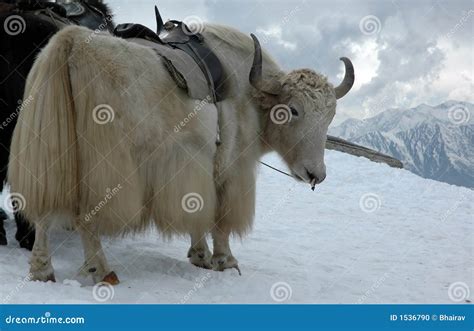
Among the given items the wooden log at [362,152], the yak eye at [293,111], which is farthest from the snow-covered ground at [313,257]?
the wooden log at [362,152]

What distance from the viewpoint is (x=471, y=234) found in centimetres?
726

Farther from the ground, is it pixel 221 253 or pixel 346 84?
pixel 346 84

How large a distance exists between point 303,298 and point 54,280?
1610 mm

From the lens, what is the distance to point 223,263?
450 centimetres

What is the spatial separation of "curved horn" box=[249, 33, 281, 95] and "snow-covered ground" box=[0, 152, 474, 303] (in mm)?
1406

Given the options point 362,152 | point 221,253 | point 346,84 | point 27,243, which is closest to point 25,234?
point 27,243

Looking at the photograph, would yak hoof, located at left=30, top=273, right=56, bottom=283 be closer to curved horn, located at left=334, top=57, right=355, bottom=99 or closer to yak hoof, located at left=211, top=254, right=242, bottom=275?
yak hoof, located at left=211, top=254, right=242, bottom=275

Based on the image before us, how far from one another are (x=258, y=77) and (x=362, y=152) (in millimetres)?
8085

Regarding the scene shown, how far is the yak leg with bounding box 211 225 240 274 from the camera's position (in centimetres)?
449

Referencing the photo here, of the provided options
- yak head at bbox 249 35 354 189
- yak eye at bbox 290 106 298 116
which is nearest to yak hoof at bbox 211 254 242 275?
yak head at bbox 249 35 354 189

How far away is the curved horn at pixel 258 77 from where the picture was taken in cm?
429

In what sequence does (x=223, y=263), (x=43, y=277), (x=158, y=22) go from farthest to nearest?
(x=158, y=22) → (x=223, y=263) → (x=43, y=277)

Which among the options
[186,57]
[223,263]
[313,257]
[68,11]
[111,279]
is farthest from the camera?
[313,257]

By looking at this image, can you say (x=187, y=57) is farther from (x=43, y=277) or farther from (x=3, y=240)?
(x=3, y=240)
